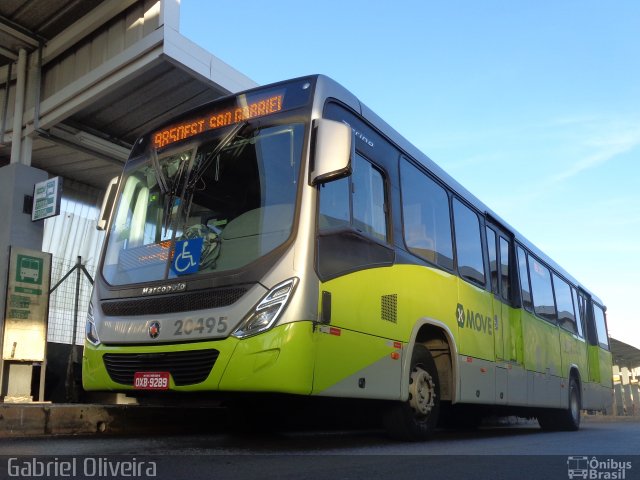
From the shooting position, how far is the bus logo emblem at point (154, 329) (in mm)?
5500

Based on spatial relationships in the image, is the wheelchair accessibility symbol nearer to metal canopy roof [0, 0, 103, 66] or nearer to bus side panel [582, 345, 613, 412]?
metal canopy roof [0, 0, 103, 66]

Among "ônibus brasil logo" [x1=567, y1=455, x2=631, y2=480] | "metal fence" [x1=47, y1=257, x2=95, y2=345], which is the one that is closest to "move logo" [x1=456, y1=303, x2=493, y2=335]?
"ônibus brasil logo" [x1=567, y1=455, x2=631, y2=480]

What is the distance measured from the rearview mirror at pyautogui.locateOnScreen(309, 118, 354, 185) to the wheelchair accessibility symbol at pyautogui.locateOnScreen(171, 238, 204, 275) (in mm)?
1150

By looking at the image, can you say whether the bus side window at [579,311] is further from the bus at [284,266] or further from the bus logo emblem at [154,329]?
the bus logo emblem at [154,329]

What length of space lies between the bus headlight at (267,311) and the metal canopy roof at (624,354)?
2321cm

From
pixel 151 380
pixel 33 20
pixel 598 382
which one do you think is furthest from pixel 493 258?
pixel 33 20

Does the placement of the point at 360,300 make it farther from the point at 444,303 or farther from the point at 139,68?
the point at 139,68

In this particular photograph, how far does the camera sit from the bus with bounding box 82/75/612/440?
516 cm

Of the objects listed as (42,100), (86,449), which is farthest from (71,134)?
(86,449)

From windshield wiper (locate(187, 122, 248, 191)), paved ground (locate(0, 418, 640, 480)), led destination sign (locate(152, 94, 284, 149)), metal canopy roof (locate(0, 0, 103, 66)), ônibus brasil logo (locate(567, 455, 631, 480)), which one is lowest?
ônibus brasil logo (locate(567, 455, 631, 480))

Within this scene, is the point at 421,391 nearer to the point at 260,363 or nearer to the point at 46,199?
the point at 260,363

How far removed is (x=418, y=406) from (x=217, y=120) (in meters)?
3.47

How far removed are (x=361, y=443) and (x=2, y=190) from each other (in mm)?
8300

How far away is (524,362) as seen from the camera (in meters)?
9.93
